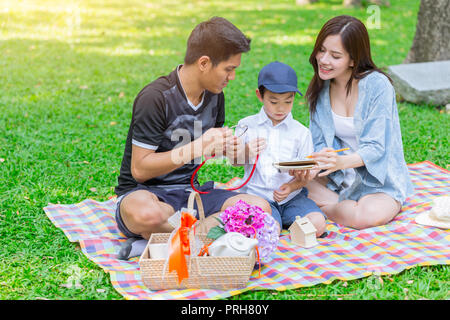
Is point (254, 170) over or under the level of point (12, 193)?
over

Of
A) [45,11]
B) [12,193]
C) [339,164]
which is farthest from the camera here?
[45,11]

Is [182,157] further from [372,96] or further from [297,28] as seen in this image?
[297,28]

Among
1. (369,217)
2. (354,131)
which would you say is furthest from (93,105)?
Answer: (369,217)

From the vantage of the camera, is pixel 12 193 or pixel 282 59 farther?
pixel 282 59

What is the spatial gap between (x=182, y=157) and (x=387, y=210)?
5.34 ft

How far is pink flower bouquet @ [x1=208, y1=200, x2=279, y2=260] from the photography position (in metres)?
2.99

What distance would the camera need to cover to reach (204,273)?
282 centimetres

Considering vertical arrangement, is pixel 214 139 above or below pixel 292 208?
above

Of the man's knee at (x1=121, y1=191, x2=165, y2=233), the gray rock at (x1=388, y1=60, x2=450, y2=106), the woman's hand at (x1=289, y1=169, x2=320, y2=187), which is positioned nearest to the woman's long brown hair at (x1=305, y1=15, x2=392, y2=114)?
the woman's hand at (x1=289, y1=169, x2=320, y2=187)

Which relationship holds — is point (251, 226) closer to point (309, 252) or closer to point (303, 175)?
point (309, 252)

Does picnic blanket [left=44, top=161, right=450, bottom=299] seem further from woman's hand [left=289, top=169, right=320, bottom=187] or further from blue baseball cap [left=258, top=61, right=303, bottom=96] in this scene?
blue baseball cap [left=258, top=61, right=303, bottom=96]

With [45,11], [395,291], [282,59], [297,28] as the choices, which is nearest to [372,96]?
[395,291]

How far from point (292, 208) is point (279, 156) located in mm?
396
